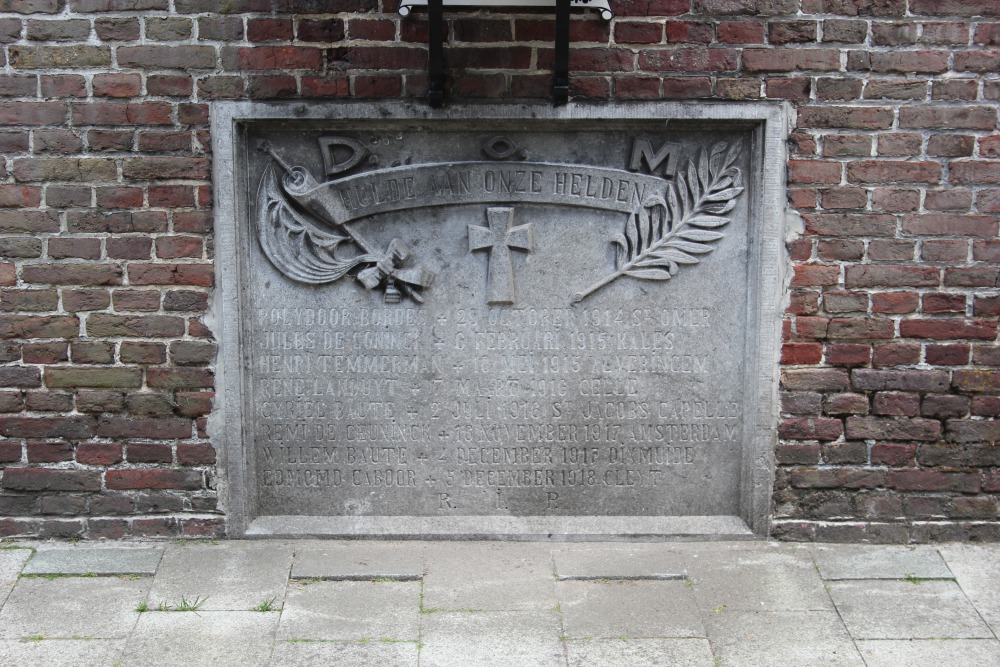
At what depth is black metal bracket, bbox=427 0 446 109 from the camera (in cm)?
318

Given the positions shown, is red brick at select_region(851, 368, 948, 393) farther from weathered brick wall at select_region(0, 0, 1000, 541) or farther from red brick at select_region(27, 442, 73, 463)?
red brick at select_region(27, 442, 73, 463)

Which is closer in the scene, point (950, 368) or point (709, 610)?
point (709, 610)

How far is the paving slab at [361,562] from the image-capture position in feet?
11.3

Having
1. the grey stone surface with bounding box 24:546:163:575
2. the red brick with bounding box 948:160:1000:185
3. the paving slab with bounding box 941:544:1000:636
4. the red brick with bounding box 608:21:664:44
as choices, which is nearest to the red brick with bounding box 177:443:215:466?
the grey stone surface with bounding box 24:546:163:575

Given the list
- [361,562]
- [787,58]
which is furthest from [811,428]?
[361,562]

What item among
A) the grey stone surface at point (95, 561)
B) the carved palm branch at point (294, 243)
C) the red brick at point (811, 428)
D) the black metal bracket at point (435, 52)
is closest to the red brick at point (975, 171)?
the red brick at point (811, 428)

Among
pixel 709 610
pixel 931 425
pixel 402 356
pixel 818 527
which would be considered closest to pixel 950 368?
pixel 931 425

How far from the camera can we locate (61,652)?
2986 millimetres

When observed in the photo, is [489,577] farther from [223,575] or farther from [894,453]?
[894,453]

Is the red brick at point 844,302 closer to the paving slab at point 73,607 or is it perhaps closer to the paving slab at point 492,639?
the paving slab at point 492,639

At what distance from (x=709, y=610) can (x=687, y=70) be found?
1.88 m

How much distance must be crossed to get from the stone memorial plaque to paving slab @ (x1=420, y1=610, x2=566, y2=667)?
1.84 ft

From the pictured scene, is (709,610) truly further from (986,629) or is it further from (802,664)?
(986,629)

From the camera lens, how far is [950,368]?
3.62m
